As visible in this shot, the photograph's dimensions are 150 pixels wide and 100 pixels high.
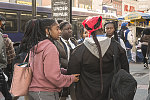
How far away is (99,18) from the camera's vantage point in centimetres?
328

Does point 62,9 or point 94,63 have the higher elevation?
point 62,9

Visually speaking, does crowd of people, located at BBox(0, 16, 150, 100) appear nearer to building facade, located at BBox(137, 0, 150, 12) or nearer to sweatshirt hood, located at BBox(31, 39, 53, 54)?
sweatshirt hood, located at BBox(31, 39, 53, 54)

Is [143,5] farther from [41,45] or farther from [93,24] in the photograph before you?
[41,45]

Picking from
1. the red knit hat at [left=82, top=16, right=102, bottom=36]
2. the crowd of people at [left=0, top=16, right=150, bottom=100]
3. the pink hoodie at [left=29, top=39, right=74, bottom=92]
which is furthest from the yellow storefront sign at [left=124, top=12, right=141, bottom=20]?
the pink hoodie at [left=29, top=39, right=74, bottom=92]

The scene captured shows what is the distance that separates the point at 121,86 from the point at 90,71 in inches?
16.1

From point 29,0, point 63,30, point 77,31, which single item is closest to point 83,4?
point 29,0

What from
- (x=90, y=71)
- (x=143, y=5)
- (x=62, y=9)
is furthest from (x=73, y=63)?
(x=143, y=5)

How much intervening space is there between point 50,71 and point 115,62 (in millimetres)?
814

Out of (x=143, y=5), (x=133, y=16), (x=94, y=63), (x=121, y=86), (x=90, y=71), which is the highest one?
(x=143, y=5)

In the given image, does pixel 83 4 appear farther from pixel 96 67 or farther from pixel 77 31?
pixel 96 67

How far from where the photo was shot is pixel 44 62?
119 inches

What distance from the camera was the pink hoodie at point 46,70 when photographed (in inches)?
118

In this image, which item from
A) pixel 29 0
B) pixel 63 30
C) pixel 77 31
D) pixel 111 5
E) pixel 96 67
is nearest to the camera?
pixel 96 67

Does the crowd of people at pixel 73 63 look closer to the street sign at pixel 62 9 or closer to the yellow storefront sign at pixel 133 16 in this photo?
the street sign at pixel 62 9
